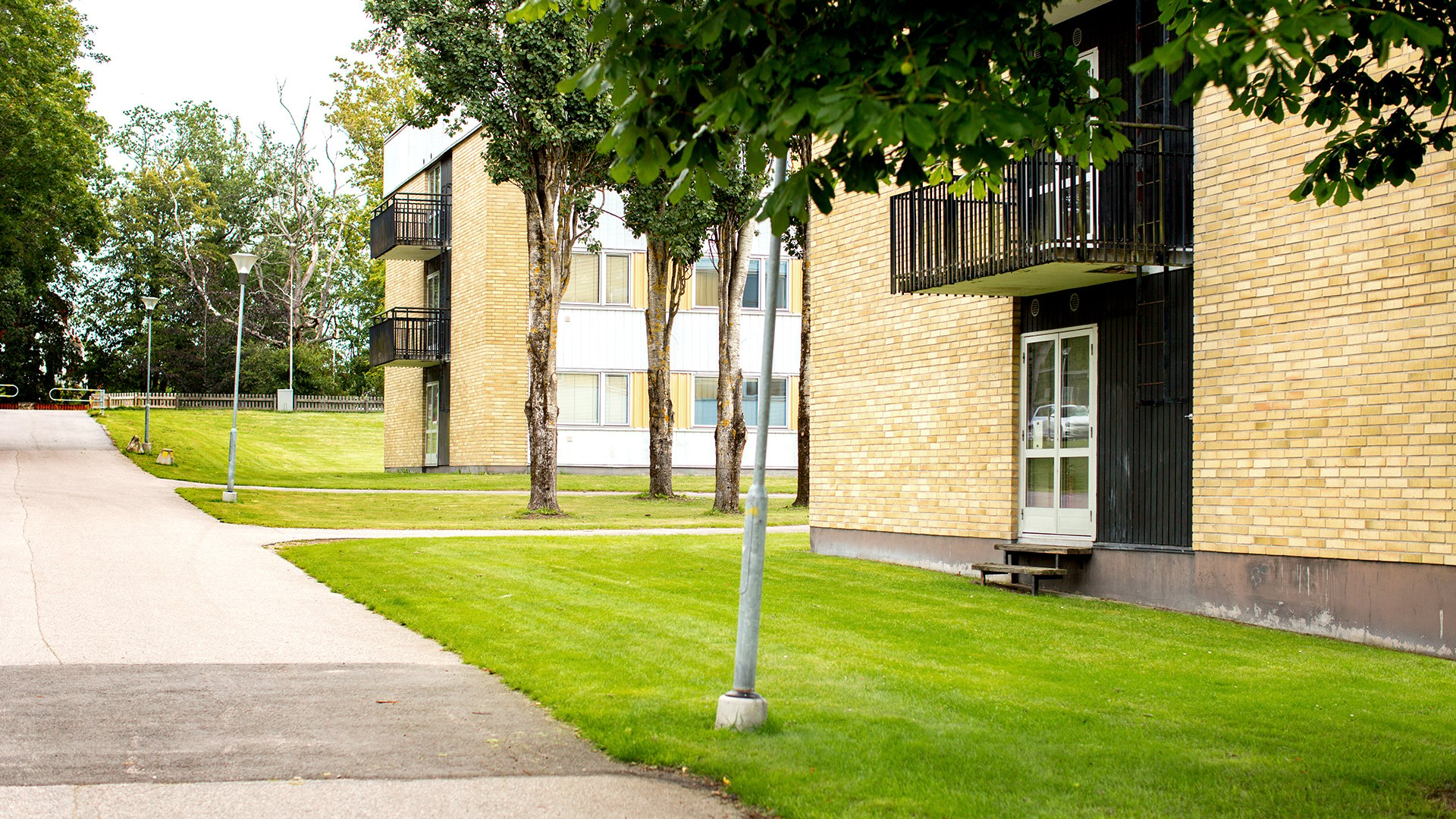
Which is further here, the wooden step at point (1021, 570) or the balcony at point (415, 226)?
the balcony at point (415, 226)

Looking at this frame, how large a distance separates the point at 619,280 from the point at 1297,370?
2812 cm

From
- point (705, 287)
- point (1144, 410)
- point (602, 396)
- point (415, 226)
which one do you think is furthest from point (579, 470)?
point (1144, 410)

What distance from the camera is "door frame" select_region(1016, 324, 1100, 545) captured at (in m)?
13.8

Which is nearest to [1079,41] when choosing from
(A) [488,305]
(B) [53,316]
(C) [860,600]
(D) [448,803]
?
(C) [860,600]

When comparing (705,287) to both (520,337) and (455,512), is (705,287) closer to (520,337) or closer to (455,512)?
(520,337)

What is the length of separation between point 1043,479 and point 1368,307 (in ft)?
14.9

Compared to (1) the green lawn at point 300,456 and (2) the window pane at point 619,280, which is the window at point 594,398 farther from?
(2) the window pane at point 619,280

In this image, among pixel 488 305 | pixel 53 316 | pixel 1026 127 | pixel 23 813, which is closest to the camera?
pixel 1026 127

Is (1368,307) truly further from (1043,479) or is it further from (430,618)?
(430,618)

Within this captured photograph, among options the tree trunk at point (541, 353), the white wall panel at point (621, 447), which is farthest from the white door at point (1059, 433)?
the white wall panel at point (621, 447)

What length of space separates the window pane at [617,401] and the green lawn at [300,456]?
1756mm

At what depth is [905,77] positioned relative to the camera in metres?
4.82

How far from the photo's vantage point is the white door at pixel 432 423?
4041 cm

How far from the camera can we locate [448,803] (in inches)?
220
